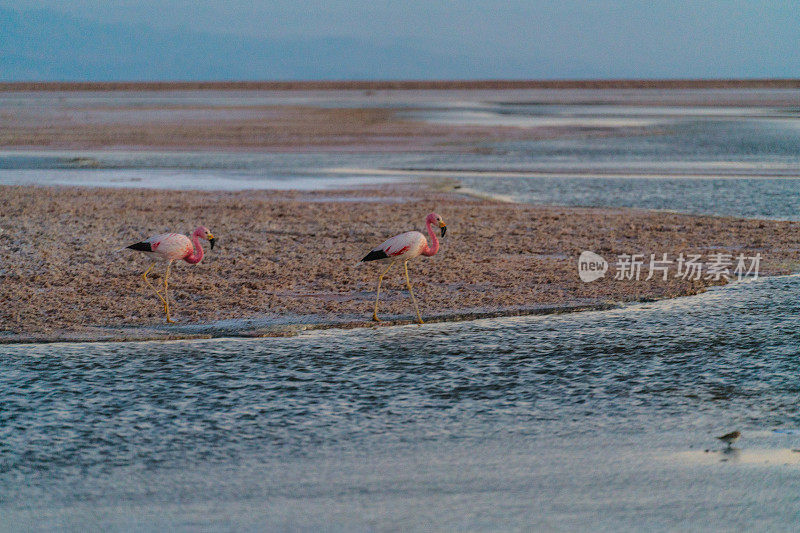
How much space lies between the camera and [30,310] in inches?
348

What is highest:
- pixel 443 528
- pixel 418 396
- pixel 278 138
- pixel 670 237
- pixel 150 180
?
pixel 278 138

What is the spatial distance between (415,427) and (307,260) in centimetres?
555

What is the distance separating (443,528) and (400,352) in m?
3.07

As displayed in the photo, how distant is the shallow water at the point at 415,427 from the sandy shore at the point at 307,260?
74 centimetres

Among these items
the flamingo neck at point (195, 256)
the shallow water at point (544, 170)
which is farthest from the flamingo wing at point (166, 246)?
the shallow water at point (544, 170)

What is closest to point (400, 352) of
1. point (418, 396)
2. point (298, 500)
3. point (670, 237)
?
point (418, 396)

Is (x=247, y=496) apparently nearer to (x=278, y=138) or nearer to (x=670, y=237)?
(x=670, y=237)

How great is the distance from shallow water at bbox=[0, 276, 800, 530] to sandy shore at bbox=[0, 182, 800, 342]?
743mm

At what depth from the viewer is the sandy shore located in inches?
344

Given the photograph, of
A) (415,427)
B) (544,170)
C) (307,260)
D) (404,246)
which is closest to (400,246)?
(404,246)

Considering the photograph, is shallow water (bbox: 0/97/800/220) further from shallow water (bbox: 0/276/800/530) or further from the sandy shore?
shallow water (bbox: 0/276/800/530)

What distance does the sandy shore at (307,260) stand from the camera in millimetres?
8727

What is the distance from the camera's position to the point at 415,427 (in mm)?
5812

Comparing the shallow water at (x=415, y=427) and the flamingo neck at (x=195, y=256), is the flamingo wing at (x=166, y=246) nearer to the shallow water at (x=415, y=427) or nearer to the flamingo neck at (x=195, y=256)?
the flamingo neck at (x=195, y=256)
